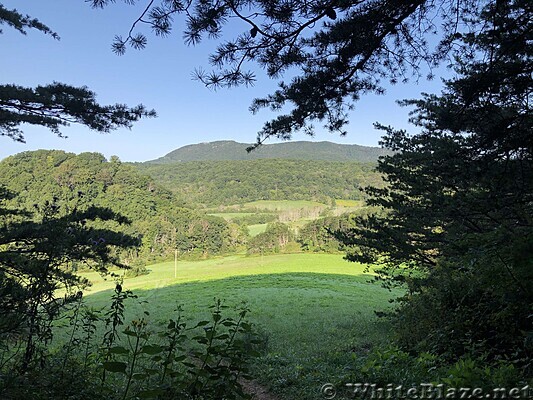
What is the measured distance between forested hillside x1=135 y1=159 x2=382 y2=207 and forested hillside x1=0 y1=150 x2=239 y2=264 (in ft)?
111

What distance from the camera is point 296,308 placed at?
2156 centimetres

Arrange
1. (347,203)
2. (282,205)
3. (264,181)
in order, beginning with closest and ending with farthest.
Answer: (347,203), (282,205), (264,181)

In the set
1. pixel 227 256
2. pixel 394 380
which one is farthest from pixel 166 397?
pixel 227 256

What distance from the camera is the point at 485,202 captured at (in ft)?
21.2

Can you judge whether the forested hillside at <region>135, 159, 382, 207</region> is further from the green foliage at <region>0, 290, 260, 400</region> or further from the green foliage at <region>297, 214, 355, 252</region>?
the green foliage at <region>0, 290, 260, 400</region>

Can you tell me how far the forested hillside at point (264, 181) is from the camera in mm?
114062

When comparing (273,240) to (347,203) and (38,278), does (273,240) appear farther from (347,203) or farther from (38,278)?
(38,278)

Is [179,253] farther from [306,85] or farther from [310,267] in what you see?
[306,85]

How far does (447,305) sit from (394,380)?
2117 millimetres

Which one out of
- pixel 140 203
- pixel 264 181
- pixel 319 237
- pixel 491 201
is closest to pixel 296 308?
pixel 491 201

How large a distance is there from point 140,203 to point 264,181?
210ft

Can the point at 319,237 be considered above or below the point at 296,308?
above

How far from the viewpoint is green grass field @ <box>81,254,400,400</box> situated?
575cm

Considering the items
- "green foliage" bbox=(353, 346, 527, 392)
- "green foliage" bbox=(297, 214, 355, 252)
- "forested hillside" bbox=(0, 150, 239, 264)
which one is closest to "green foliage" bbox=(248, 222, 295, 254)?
"green foliage" bbox=(297, 214, 355, 252)
